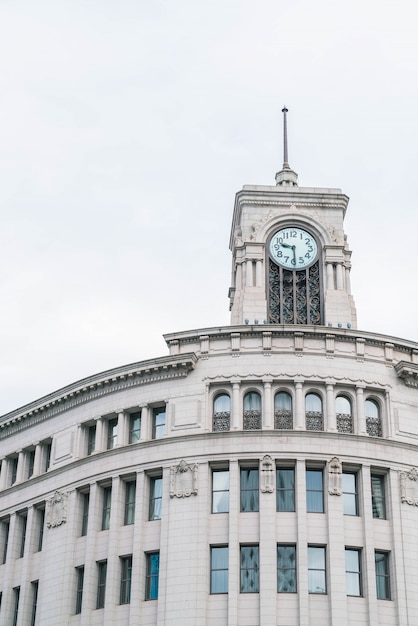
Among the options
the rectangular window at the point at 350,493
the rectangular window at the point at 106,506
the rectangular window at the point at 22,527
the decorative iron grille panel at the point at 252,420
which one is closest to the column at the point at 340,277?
the decorative iron grille panel at the point at 252,420

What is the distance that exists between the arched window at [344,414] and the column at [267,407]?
10.7ft

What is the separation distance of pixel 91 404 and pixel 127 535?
25.3 ft

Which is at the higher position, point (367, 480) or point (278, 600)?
point (367, 480)

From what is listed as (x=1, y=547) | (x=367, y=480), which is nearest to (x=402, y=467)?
(x=367, y=480)

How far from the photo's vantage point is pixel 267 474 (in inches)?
1922

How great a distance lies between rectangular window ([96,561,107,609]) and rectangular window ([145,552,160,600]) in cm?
242

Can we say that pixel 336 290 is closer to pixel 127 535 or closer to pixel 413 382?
pixel 413 382

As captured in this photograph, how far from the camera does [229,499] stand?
48688 millimetres

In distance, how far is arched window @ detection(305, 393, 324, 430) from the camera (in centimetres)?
5044

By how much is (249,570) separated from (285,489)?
162 inches

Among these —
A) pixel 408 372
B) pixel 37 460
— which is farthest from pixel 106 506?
pixel 408 372

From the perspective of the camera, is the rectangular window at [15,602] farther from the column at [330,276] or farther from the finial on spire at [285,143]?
the finial on spire at [285,143]

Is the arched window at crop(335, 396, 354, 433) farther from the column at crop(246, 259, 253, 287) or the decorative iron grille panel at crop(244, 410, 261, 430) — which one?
the column at crop(246, 259, 253, 287)

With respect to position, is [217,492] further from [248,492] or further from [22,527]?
[22,527]
